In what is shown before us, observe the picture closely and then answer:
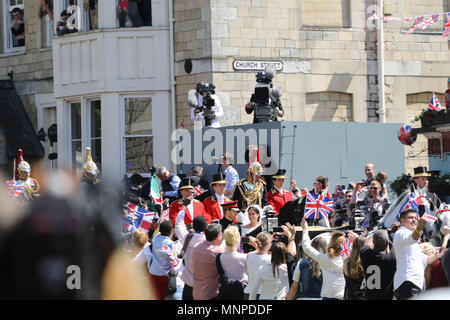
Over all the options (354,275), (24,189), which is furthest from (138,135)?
(24,189)

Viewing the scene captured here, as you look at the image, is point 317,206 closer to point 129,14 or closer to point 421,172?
point 421,172

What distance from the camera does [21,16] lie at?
971 inches

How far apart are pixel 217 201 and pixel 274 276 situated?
3.92 m

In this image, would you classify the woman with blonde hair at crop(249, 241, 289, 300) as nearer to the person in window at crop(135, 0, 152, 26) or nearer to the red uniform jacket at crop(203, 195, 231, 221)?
the red uniform jacket at crop(203, 195, 231, 221)

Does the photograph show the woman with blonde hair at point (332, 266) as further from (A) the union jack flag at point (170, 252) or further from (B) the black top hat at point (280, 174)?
(B) the black top hat at point (280, 174)

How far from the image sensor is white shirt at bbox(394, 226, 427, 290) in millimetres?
9031

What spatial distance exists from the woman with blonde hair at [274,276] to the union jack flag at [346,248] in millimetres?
959

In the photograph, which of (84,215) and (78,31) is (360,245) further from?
(78,31)

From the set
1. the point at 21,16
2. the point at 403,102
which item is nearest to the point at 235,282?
the point at 403,102

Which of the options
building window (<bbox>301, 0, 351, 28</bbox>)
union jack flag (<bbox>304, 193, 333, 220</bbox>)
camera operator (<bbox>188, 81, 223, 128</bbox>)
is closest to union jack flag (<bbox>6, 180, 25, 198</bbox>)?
union jack flag (<bbox>304, 193, 333, 220</bbox>)

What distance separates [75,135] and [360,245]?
45.8ft

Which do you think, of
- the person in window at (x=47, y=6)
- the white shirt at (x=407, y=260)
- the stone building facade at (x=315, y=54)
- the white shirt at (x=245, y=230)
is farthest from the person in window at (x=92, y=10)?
the white shirt at (x=407, y=260)

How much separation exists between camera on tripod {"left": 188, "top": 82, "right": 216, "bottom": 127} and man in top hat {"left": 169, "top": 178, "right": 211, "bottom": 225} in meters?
4.34
